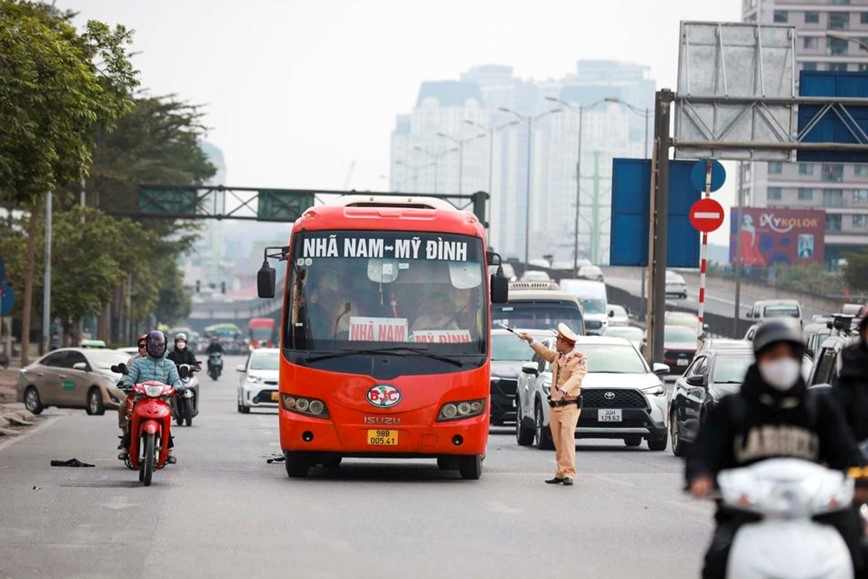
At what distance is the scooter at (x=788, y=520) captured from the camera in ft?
23.0

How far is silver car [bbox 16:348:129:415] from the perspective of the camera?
3997 cm

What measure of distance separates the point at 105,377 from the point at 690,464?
33405 millimetres

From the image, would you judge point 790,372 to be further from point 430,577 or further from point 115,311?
point 115,311

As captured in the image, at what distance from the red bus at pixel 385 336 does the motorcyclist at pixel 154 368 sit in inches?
47.5

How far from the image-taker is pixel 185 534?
14.4 m

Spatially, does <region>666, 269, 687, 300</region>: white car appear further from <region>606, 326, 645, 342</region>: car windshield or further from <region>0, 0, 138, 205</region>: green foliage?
<region>0, 0, 138, 205</region>: green foliage

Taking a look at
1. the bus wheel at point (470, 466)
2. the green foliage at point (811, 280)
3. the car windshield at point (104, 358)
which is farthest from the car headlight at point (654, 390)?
A: the green foliage at point (811, 280)

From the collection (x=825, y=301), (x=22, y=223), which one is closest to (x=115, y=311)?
(x=22, y=223)

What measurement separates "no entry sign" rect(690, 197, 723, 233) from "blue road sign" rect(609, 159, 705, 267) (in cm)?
327

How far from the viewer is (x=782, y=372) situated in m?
7.32

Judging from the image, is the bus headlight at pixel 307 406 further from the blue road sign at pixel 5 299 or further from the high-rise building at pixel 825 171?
the high-rise building at pixel 825 171

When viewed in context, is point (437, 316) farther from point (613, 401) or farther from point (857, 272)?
point (857, 272)

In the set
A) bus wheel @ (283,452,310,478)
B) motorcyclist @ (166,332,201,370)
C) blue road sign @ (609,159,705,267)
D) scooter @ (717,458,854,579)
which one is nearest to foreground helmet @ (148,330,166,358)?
bus wheel @ (283,452,310,478)

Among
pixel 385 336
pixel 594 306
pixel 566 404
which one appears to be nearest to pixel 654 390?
pixel 566 404
